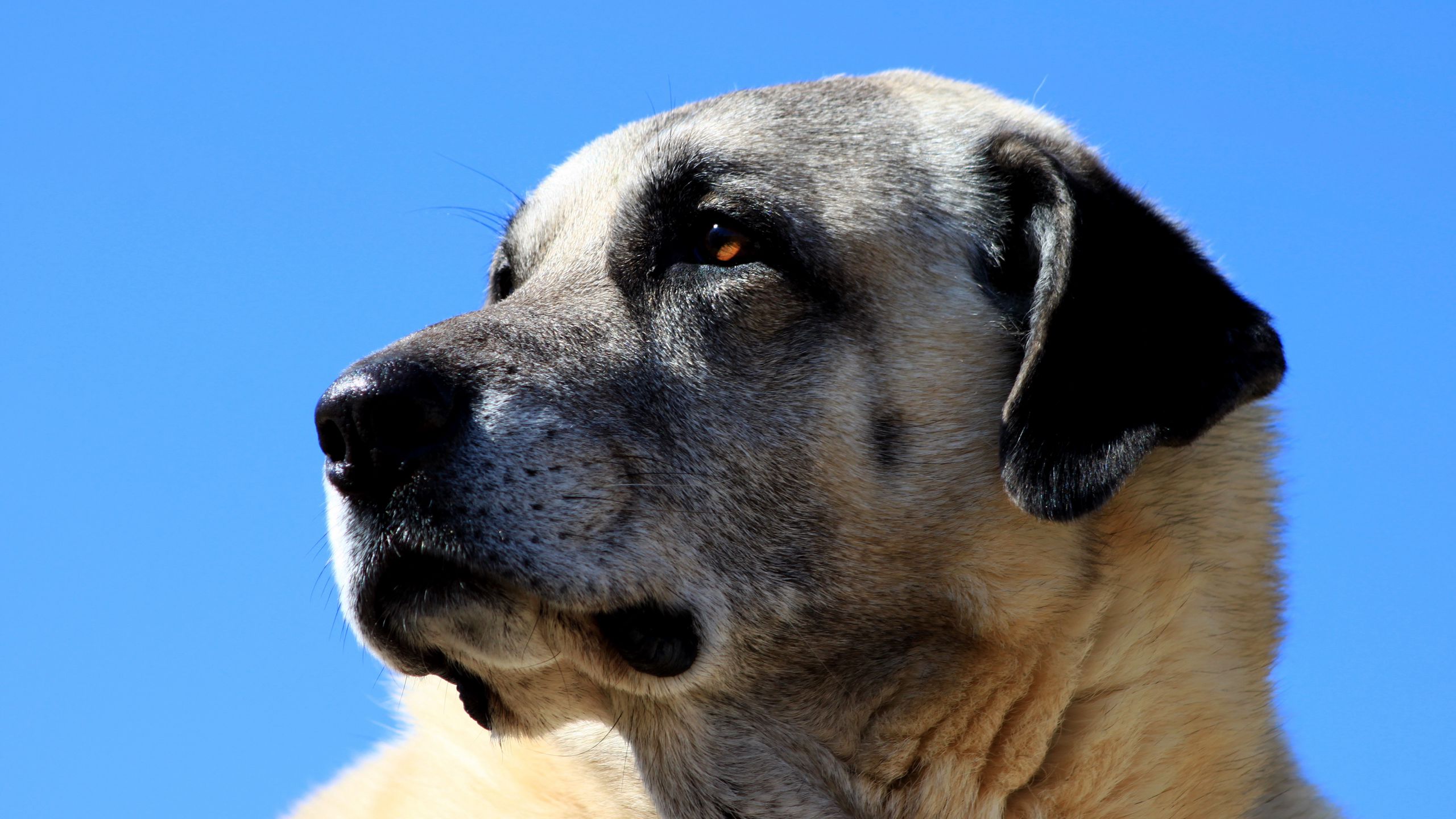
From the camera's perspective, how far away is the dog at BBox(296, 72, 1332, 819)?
2920 millimetres

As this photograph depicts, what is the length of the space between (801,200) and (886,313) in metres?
0.35

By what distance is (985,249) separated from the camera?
3.52m

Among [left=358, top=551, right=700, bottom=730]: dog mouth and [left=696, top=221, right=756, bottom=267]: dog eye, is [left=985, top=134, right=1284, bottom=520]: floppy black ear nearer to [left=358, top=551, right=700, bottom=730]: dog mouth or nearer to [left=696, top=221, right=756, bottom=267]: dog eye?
[left=696, top=221, right=756, bottom=267]: dog eye

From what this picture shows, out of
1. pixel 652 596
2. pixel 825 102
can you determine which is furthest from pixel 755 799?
pixel 825 102

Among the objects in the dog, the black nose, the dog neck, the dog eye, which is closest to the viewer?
the black nose

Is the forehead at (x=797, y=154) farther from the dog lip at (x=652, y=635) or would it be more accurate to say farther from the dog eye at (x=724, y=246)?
the dog lip at (x=652, y=635)

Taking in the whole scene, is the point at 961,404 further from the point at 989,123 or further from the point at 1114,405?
the point at 989,123

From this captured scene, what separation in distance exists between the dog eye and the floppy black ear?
27.3 inches

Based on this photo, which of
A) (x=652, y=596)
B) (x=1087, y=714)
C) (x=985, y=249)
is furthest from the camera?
(x=985, y=249)

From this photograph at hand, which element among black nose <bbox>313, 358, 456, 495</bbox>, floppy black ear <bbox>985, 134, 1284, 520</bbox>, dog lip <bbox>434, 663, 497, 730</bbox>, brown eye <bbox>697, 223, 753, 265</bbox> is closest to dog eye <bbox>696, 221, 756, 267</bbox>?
brown eye <bbox>697, 223, 753, 265</bbox>

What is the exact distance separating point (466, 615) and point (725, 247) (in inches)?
42.8

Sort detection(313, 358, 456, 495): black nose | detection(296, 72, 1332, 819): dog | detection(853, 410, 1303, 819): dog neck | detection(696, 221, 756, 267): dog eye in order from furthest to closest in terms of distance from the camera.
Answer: detection(696, 221, 756, 267): dog eye → detection(853, 410, 1303, 819): dog neck → detection(296, 72, 1332, 819): dog → detection(313, 358, 456, 495): black nose

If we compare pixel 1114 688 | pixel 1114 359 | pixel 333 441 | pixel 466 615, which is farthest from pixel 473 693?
pixel 1114 359

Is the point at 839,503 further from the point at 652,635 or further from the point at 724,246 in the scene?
the point at 724,246
